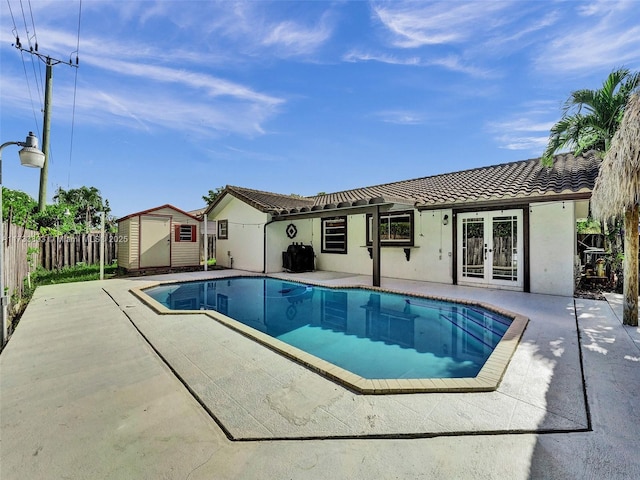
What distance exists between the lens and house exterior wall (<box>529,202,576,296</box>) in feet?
25.8

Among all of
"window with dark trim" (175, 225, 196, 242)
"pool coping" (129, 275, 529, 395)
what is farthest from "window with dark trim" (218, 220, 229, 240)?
"pool coping" (129, 275, 529, 395)

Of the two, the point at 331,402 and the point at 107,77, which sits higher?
the point at 107,77

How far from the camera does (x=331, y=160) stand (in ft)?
71.5

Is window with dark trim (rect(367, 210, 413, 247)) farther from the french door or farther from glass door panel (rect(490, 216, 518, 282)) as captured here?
glass door panel (rect(490, 216, 518, 282))

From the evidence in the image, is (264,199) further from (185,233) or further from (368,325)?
(368,325)

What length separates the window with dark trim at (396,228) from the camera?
1100 centimetres

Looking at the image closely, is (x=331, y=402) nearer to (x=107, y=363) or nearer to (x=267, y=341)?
(x=267, y=341)

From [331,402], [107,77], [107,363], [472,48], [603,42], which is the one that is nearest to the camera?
[331,402]

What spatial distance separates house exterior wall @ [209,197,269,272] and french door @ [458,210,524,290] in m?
8.53

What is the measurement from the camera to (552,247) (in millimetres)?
8102

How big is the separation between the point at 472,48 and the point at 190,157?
18.2m

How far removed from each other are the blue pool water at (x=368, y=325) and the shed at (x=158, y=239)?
3822 mm

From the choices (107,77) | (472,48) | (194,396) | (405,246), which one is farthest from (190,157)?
(194,396)

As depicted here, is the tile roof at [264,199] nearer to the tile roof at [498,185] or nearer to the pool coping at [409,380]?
the tile roof at [498,185]
